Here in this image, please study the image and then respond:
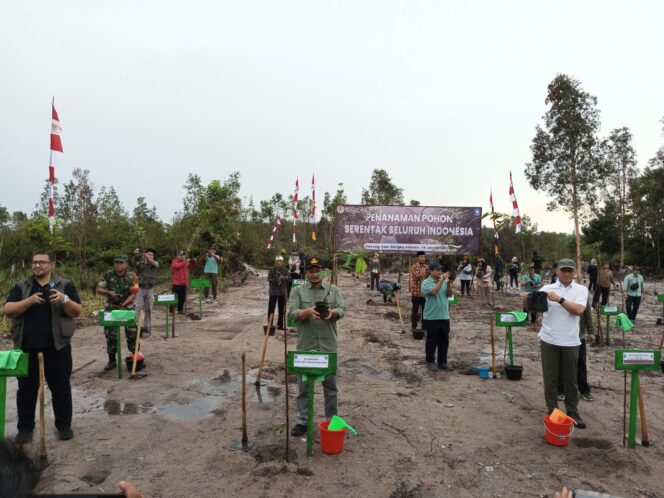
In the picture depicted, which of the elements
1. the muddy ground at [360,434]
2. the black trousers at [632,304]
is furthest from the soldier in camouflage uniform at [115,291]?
the black trousers at [632,304]

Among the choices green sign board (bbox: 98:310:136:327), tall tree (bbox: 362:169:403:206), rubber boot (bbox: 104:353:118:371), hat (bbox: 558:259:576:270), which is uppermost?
tall tree (bbox: 362:169:403:206)

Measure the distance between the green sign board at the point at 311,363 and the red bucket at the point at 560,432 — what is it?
2304mm

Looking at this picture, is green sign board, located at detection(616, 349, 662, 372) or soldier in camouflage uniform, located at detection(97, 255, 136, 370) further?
soldier in camouflage uniform, located at detection(97, 255, 136, 370)

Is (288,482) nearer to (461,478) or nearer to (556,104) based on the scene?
(461,478)

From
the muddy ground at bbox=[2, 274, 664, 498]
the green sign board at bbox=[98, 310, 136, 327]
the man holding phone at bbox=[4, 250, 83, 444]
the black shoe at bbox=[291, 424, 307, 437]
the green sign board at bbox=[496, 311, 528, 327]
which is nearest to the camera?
the muddy ground at bbox=[2, 274, 664, 498]

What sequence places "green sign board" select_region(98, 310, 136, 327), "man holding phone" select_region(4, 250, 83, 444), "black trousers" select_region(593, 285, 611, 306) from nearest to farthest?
"man holding phone" select_region(4, 250, 83, 444) → "green sign board" select_region(98, 310, 136, 327) → "black trousers" select_region(593, 285, 611, 306)

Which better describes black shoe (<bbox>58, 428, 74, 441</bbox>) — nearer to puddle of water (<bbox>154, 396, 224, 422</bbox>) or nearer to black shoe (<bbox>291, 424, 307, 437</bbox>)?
puddle of water (<bbox>154, 396, 224, 422</bbox>)

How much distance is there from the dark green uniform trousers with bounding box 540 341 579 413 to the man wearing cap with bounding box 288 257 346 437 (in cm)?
230

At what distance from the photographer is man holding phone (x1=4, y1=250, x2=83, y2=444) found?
410cm

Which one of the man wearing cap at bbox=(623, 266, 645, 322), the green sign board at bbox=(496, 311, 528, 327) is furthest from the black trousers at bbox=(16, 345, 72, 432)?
the man wearing cap at bbox=(623, 266, 645, 322)

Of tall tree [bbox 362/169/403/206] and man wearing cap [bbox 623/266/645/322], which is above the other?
tall tree [bbox 362/169/403/206]

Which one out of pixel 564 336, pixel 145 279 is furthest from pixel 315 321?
pixel 145 279

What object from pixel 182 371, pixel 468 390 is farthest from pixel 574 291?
pixel 182 371

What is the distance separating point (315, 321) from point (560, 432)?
8.68ft
